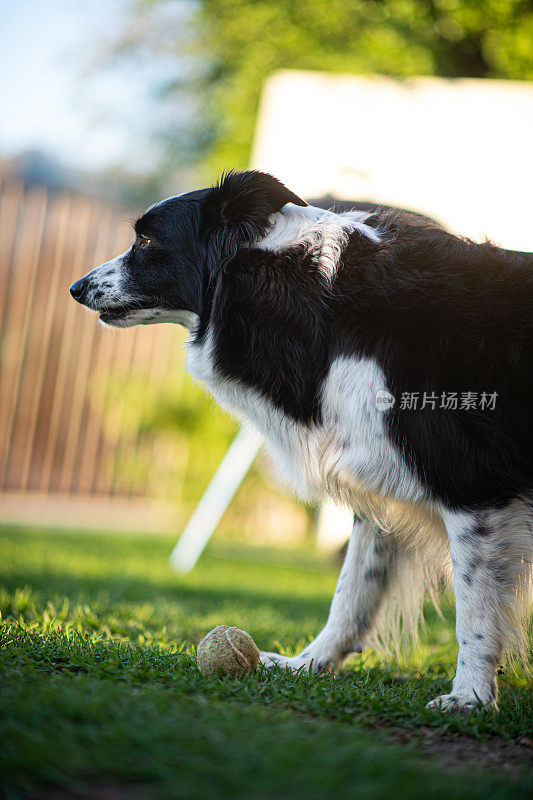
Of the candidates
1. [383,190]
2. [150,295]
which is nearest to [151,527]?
[383,190]

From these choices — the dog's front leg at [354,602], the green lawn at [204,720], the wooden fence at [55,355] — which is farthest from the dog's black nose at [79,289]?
the wooden fence at [55,355]

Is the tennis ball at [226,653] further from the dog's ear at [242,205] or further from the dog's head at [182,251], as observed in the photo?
the dog's ear at [242,205]

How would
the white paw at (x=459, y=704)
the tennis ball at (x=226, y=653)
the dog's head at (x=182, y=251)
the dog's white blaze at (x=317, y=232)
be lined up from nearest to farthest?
the white paw at (x=459, y=704) < the tennis ball at (x=226, y=653) < the dog's white blaze at (x=317, y=232) < the dog's head at (x=182, y=251)

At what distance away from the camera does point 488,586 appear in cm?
211

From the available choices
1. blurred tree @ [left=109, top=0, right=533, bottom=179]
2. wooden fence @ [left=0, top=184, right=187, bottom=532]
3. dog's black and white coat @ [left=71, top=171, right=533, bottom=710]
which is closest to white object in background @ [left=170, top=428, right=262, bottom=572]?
dog's black and white coat @ [left=71, top=171, right=533, bottom=710]

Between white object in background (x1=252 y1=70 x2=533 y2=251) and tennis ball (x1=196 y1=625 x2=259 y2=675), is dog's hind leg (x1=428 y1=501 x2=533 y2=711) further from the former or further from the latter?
white object in background (x1=252 y1=70 x2=533 y2=251)

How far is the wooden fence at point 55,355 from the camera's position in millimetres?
8125

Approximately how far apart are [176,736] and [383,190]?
4.85m

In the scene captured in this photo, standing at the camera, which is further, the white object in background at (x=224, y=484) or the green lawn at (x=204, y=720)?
the white object in background at (x=224, y=484)

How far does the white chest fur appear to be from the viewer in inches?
85.7

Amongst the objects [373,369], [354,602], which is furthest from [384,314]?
[354,602]

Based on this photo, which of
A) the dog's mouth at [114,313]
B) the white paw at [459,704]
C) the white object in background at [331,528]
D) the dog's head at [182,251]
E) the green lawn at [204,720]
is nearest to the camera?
the green lawn at [204,720]

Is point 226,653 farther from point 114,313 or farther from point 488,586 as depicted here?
point 114,313

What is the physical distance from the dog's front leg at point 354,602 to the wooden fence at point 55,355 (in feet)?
19.4
